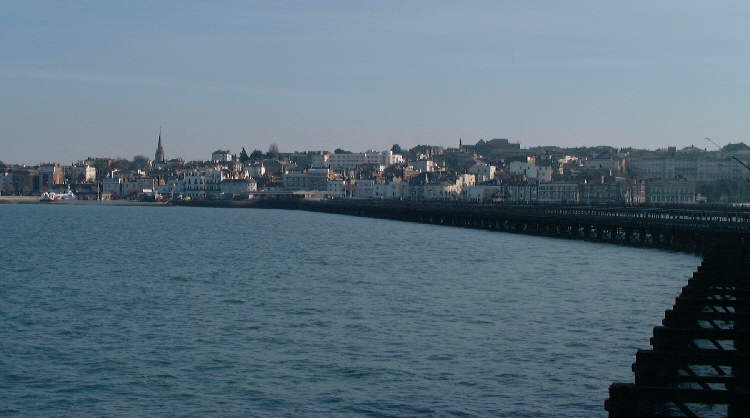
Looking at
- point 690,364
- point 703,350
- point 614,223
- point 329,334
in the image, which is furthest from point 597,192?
point 690,364

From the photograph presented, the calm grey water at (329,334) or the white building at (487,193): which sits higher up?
the white building at (487,193)

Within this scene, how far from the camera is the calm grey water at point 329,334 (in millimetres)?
19125

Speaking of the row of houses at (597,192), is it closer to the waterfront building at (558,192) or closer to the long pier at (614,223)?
the waterfront building at (558,192)

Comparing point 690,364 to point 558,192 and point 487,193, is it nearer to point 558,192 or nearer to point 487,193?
point 558,192

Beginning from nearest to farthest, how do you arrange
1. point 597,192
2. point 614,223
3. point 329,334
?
point 329,334 < point 614,223 < point 597,192

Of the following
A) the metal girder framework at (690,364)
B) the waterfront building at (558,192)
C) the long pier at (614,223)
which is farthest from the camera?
the waterfront building at (558,192)

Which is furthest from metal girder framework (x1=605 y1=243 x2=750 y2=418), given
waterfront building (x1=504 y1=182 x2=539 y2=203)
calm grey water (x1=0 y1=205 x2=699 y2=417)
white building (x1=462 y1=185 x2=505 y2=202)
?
white building (x1=462 y1=185 x2=505 y2=202)

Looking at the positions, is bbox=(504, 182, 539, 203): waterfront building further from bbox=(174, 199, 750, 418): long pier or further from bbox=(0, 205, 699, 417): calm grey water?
bbox=(0, 205, 699, 417): calm grey water

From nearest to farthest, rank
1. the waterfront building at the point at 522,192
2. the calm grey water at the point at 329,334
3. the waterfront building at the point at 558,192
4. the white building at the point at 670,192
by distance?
the calm grey water at the point at 329,334 < the white building at the point at 670,192 < the waterfront building at the point at 558,192 < the waterfront building at the point at 522,192

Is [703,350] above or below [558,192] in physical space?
below

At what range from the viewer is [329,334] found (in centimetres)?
2617

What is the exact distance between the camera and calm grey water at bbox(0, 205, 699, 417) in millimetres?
19125

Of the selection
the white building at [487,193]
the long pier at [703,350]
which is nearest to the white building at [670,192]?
the white building at [487,193]

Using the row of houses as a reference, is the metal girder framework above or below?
below
